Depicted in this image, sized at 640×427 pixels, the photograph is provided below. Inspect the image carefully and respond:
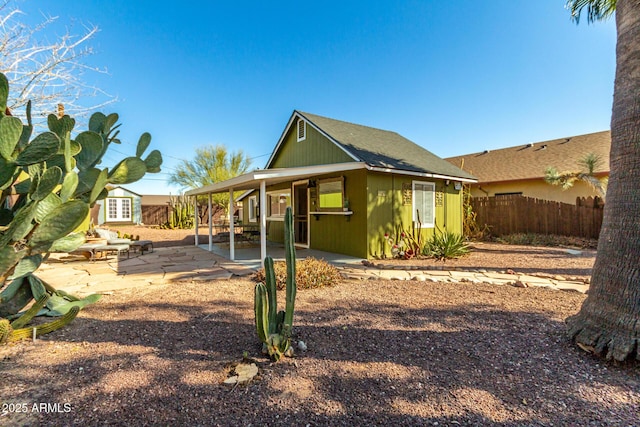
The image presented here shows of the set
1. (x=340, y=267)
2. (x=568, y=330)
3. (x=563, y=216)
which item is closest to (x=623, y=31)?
(x=568, y=330)

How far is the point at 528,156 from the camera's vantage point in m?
15.8

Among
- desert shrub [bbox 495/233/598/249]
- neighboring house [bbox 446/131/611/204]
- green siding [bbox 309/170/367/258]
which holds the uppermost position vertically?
neighboring house [bbox 446/131/611/204]

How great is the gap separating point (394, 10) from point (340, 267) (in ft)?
26.3

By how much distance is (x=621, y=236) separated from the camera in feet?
9.11

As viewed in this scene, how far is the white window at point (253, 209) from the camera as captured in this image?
47.7 ft

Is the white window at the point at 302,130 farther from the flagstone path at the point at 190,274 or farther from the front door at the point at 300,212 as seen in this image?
the flagstone path at the point at 190,274

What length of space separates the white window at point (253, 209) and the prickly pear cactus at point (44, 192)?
1022cm

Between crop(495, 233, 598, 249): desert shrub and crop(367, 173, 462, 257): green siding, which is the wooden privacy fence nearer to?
crop(495, 233, 598, 249): desert shrub

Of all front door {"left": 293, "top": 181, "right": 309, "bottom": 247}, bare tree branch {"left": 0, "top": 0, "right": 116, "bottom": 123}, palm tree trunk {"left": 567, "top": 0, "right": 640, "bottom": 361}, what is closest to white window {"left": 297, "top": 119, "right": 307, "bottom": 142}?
front door {"left": 293, "top": 181, "right": 309, "bottom": 247}

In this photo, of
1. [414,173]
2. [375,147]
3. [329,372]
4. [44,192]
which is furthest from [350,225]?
[44,192]

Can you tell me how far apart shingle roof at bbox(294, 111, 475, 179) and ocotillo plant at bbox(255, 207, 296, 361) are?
211 inches

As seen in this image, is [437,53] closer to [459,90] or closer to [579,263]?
[459,90]

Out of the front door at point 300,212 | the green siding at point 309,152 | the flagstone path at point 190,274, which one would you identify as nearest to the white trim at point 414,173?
the green siding at point 309,152

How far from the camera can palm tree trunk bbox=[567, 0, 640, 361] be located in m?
2.63
